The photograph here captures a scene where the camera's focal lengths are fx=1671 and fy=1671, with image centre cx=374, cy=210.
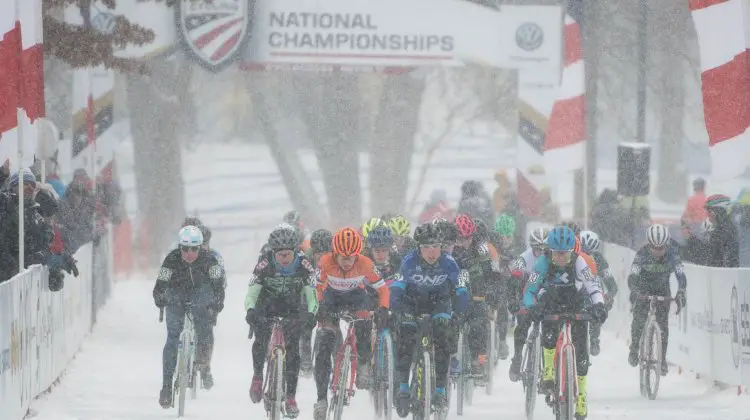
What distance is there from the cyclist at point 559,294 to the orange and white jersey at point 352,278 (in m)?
1.25

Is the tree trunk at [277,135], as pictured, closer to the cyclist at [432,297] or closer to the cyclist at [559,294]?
the cyclist at [432,297]

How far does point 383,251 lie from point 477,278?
1.63 meters

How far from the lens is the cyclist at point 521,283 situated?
14875 mm

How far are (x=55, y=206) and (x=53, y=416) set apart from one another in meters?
2.02

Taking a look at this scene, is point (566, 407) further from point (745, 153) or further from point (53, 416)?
point (53, 416)

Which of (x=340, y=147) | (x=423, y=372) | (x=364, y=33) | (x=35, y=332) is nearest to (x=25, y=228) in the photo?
(x=35, y=332)

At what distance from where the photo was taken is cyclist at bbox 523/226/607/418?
13.0 m

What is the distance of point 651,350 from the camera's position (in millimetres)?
16594

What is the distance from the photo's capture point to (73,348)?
1988cm

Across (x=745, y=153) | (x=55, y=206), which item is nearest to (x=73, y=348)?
(x=55, y=206)

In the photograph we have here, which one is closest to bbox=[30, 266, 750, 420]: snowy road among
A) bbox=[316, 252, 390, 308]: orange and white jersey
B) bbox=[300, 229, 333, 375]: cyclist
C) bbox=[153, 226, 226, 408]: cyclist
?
bbox=[300, 229, 333, 375]: cyclist

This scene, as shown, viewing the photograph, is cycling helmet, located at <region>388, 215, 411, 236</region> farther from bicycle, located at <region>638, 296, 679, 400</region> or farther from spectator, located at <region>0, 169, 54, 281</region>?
spectator, located at <region>0, 169, 54, 281</region>

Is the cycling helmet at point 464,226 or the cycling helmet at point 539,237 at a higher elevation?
the cycling helmet at point 464,226

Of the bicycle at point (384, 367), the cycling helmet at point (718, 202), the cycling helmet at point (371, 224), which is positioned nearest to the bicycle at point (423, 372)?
the bicycle at point (384, 367)
